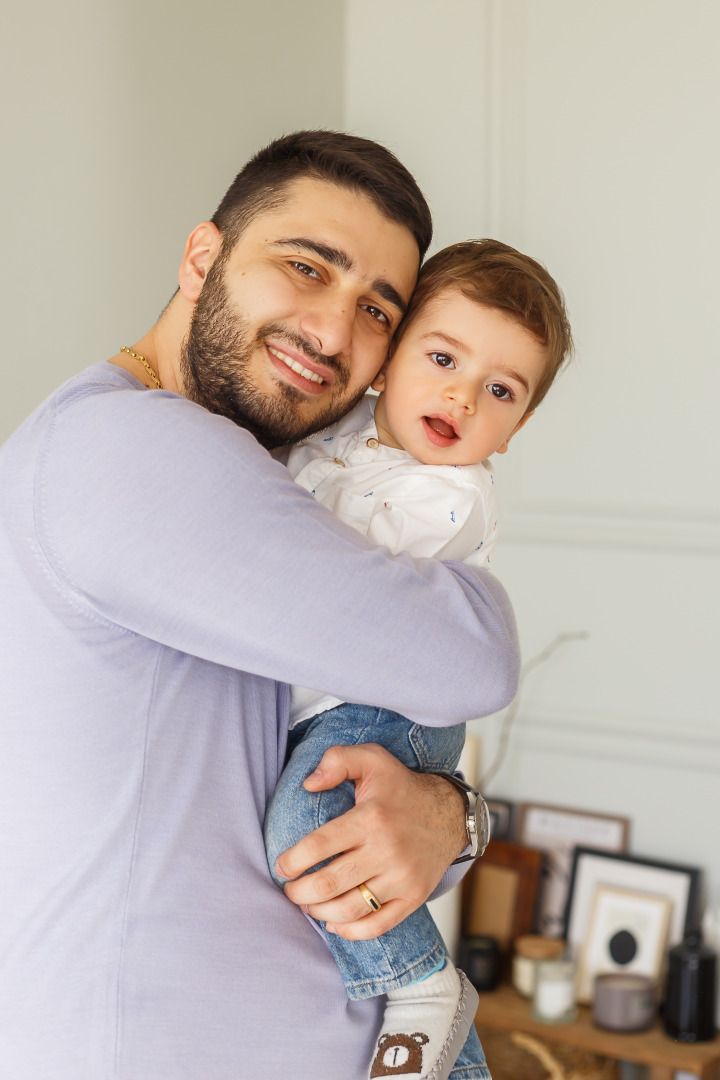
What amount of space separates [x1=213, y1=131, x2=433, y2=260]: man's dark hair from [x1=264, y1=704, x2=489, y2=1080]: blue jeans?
0.64 m

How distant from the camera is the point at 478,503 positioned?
129 cm

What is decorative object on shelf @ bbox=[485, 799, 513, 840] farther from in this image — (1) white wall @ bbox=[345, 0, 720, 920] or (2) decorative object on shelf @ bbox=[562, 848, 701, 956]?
(2) decorative object on shelf @ bbox=[562, 848, 701, 956]

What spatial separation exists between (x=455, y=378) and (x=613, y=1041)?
1911 mm

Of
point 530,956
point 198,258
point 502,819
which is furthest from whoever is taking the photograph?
point 502,819

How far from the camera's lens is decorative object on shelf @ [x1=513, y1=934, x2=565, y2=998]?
2.68m

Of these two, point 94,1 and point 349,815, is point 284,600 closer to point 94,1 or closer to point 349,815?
point 349,815

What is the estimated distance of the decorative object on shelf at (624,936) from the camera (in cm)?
264

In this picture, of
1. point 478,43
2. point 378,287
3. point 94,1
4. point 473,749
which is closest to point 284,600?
→ point 378,287

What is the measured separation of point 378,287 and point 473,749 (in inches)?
74.1

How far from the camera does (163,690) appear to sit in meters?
1.00

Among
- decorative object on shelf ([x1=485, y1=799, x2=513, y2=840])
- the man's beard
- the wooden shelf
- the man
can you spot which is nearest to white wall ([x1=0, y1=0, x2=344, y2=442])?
the man's beard

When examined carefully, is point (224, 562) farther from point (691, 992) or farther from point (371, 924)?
point (691, 992)

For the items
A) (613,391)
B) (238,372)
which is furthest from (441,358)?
(613,391)

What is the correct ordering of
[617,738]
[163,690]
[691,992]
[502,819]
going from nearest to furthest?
[163,690]
[691,992]
[617,738]
[502,819]
